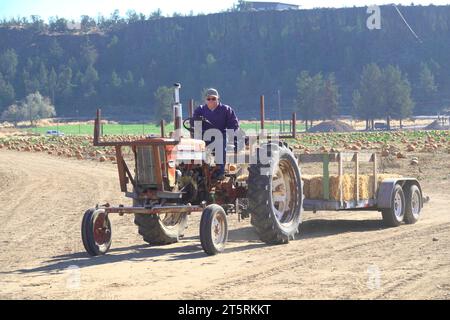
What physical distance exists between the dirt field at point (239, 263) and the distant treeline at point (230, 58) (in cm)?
11049

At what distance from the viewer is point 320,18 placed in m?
185

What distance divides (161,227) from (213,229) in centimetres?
156

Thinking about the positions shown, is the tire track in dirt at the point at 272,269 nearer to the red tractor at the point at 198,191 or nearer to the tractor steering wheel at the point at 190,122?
the red tractor at the point at 198,191

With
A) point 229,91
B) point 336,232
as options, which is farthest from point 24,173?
point 229,91

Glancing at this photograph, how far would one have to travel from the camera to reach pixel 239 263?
10.9 metres

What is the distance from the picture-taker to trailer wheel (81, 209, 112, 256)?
38.5 feet

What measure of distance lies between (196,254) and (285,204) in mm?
2142

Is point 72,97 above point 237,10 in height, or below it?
below

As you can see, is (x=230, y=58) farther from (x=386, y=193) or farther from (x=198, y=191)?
(x=198, y=191)

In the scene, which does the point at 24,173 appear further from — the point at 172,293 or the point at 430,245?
the point at 172,293

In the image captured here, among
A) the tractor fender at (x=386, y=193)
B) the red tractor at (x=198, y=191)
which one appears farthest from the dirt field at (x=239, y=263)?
the tractor fender at (x=386, y=193)

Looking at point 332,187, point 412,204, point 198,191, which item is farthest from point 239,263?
point 412,204

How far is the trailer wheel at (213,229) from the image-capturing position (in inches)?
450
